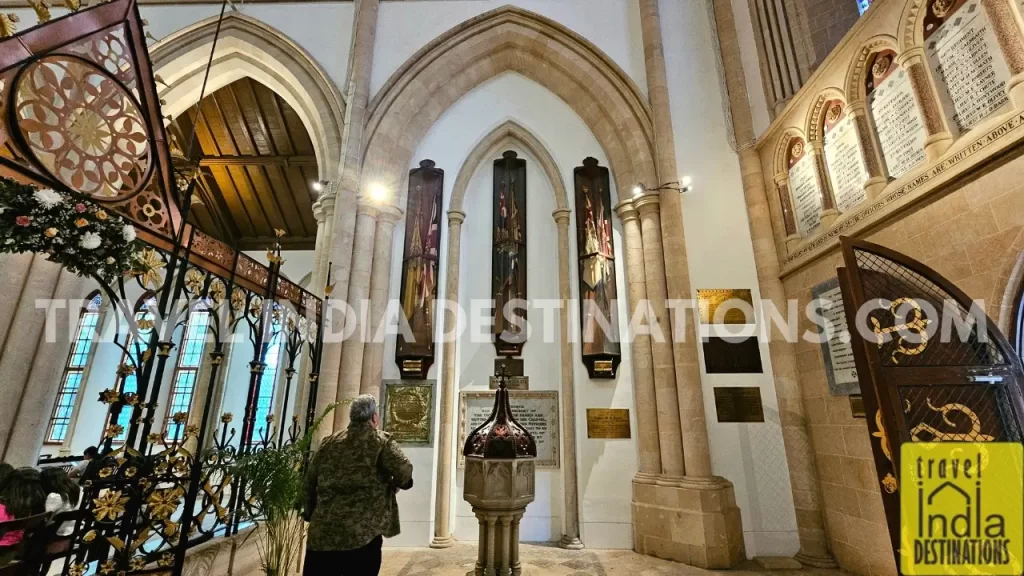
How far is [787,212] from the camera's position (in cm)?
486

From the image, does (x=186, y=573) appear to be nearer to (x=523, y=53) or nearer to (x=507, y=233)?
(x=507, y=233)

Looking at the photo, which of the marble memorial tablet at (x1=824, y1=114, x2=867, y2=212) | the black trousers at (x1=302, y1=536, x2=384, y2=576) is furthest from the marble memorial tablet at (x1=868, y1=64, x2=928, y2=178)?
the black trousers at (x1=302, y1=536, x2=384, y2=576)

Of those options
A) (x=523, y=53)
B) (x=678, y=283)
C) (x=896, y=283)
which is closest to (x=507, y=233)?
(x=678, y=283)

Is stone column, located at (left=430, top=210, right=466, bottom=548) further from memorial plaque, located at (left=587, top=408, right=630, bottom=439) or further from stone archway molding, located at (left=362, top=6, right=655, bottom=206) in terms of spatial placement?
memorial plaque, located at (left=587, top=408, right=630, bottom=439)

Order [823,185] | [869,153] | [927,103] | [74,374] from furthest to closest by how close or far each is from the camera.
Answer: [74,374], [823,185], [869,153], [927,103]

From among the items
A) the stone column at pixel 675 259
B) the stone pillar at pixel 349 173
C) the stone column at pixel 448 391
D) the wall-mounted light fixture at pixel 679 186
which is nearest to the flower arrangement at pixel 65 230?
the stone pillar at pixel 349 173

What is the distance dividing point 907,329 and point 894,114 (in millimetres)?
2287

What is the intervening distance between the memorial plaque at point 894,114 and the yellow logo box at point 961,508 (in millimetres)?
2340

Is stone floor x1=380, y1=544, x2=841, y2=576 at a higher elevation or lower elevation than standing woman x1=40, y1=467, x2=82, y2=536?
lower

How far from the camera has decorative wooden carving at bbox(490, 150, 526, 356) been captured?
18.2 ft

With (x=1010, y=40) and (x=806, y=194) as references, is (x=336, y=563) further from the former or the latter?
(x=806, y=194)

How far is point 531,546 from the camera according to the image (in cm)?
470

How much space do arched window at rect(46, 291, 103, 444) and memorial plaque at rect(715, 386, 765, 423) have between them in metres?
11.6

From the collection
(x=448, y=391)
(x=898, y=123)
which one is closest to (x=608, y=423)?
(x=448, y=391)
